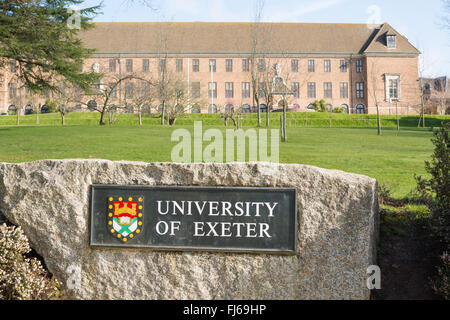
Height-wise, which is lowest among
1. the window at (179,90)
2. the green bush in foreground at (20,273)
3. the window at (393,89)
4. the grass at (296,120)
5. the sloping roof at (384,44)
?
the green bush in foreground at (20,273)

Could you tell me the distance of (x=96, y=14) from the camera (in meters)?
19.0

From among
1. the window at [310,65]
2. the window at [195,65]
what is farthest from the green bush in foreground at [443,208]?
the window at [310,65]

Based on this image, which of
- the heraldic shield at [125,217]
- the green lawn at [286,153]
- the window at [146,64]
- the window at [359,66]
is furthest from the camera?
the window at [359,66]

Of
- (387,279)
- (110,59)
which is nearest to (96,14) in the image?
(387,279)

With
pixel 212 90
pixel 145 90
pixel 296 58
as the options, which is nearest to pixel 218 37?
pixel 212 90

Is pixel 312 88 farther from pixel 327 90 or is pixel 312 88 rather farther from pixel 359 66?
pixel 359 66

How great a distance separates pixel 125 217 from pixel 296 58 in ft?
154

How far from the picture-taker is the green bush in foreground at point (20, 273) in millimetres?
3340

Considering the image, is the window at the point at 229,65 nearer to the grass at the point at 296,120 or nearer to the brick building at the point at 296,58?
the brick building at the point at 296,58

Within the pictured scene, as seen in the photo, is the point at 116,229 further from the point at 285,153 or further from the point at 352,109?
the point at 352,109

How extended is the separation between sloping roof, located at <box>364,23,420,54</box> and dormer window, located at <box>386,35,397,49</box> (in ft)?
1.11

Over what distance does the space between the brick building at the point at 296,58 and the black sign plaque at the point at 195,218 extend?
143ft

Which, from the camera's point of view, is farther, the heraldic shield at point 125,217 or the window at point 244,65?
the window at point 244,65

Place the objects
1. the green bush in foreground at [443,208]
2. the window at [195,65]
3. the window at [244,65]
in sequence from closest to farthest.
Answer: the green bush in foreground at [443,208]
the window at [195,65]
the window at [244,65]
